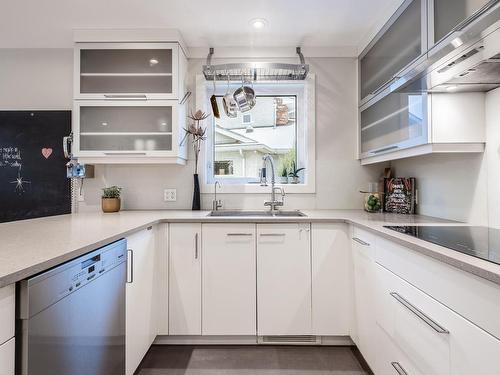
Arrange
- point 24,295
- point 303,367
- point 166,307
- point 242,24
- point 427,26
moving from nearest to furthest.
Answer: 1. point 24,295
2. point 427,26
3. point 303,367
4. point 166,307
5. point 242,24

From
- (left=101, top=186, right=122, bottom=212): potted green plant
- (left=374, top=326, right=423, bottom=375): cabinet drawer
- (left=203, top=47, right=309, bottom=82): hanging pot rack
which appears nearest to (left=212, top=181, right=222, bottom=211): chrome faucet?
(left=101, top=186, right=122, bottom=212): potted green plant

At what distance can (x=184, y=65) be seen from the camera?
2416mm

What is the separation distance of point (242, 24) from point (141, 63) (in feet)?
2.74

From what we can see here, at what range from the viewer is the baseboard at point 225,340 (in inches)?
80.2

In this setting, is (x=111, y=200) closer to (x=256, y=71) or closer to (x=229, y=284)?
(x=229, y=284)

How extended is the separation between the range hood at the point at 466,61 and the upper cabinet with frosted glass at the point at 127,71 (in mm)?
1615

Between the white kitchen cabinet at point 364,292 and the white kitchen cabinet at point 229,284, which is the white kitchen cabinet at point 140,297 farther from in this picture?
the white kitchen cabinet at point 364,292

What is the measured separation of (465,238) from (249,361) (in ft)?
4.74

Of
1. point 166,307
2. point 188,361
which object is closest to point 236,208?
point 166,307

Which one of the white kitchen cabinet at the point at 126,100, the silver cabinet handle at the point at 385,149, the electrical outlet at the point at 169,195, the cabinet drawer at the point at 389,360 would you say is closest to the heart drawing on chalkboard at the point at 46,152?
the white kitchen cabinet at the point at 126,100

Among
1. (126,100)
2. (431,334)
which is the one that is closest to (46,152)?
(126,100)

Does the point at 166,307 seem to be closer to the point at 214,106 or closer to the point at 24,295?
the point at 24,295

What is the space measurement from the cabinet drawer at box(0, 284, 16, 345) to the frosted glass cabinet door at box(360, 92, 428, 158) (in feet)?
5.95

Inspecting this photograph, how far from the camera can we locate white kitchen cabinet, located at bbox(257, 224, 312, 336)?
198 cm
